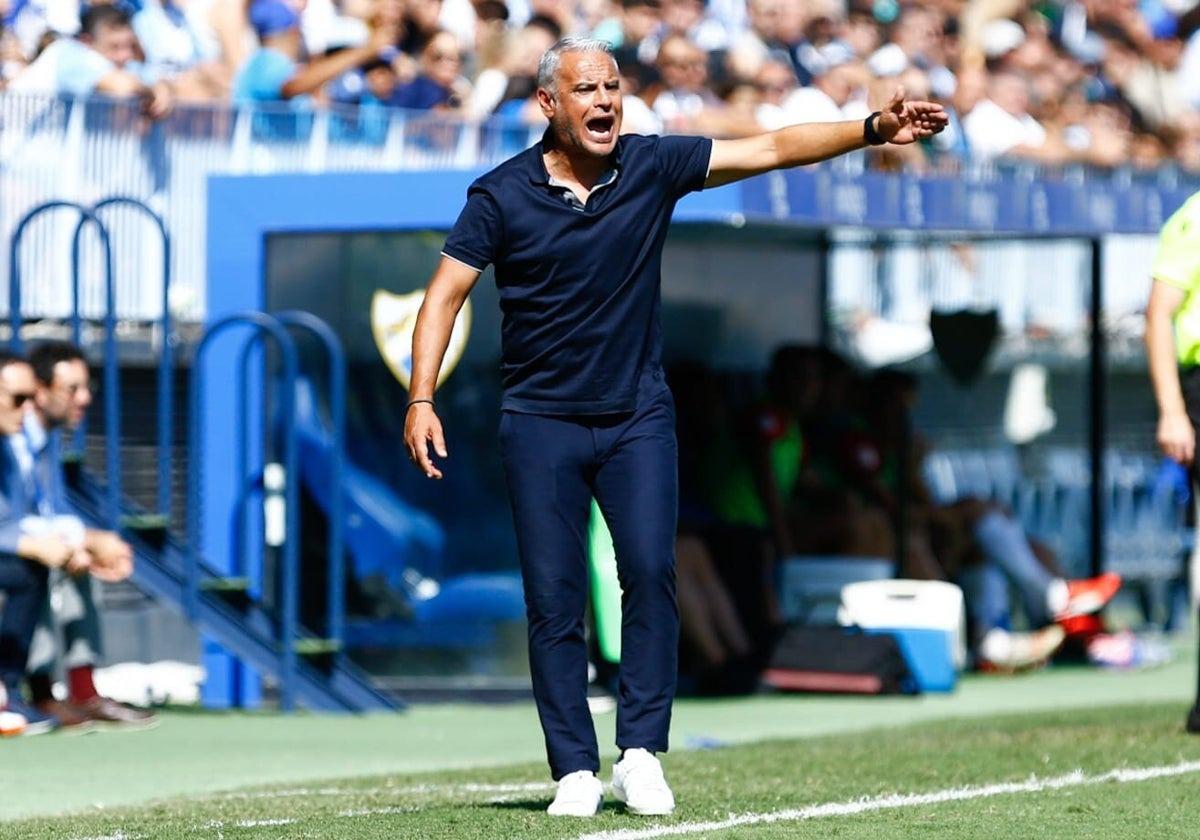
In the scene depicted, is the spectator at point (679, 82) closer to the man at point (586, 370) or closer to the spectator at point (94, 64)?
the spectator at point (94, 64)

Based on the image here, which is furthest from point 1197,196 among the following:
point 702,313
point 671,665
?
point 702,313

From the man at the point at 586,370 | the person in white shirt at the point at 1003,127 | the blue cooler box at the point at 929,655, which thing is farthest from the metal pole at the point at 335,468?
the person in white shirt at the point at 1003,127

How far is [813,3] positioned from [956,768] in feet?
34.0

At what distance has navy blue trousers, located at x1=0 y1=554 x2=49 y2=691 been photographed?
9484 millimetres

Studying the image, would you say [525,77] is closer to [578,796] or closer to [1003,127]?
[1003,127]

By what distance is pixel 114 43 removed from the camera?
12.2 metres

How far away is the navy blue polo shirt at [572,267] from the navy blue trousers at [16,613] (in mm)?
3815

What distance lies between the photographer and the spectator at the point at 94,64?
473 inches

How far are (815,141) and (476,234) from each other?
0.87 meters

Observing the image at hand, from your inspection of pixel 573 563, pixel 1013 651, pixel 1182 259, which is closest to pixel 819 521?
pixel 1013 651

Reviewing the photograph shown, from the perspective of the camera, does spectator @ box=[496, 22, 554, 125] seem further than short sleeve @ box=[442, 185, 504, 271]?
Yes

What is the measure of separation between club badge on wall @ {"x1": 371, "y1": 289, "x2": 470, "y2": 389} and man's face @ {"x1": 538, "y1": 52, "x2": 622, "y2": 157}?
18.1 ft

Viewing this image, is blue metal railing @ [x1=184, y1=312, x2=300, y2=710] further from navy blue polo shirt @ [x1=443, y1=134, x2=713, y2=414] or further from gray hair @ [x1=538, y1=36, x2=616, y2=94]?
gray hair @ [x1=538, y1=36, x2=616, y2=94]

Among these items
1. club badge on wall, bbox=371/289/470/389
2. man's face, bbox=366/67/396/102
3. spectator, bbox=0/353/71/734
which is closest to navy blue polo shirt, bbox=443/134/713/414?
spectator, bbox=0/353/71/734
